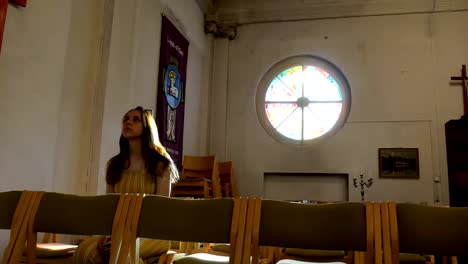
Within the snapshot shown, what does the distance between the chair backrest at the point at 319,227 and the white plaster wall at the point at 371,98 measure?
6.31 meters

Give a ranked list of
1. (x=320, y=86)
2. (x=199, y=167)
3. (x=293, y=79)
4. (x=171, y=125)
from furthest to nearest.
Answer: (x=293, y=79), (x=320, y=86), (x=199, y=167), (x=171, y=125)

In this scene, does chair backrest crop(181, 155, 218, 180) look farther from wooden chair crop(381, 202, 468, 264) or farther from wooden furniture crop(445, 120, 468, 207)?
wooden chair crop(381, 202, 468, 264)

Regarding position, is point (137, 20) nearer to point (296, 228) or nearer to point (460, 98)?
point (296, 228)

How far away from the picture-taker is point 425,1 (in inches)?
332

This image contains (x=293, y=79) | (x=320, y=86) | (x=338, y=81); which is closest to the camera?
(x=338, y=81)

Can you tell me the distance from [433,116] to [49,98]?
6487 millimetres

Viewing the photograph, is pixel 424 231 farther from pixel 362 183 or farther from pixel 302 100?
pixel 302 100

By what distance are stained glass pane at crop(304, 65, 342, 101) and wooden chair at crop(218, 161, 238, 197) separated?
2089 millimetres

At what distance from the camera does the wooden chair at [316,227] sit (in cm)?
195

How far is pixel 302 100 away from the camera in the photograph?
870 centimetres

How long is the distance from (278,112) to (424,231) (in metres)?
6.98

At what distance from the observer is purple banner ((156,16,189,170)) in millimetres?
6695

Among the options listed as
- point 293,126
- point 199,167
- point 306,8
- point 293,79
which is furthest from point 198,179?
point 306,8

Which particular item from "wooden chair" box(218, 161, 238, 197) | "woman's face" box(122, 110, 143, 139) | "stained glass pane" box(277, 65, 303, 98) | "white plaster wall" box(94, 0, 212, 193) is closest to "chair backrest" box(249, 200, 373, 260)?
"woman's face" box(122, 110, 143, 139)
